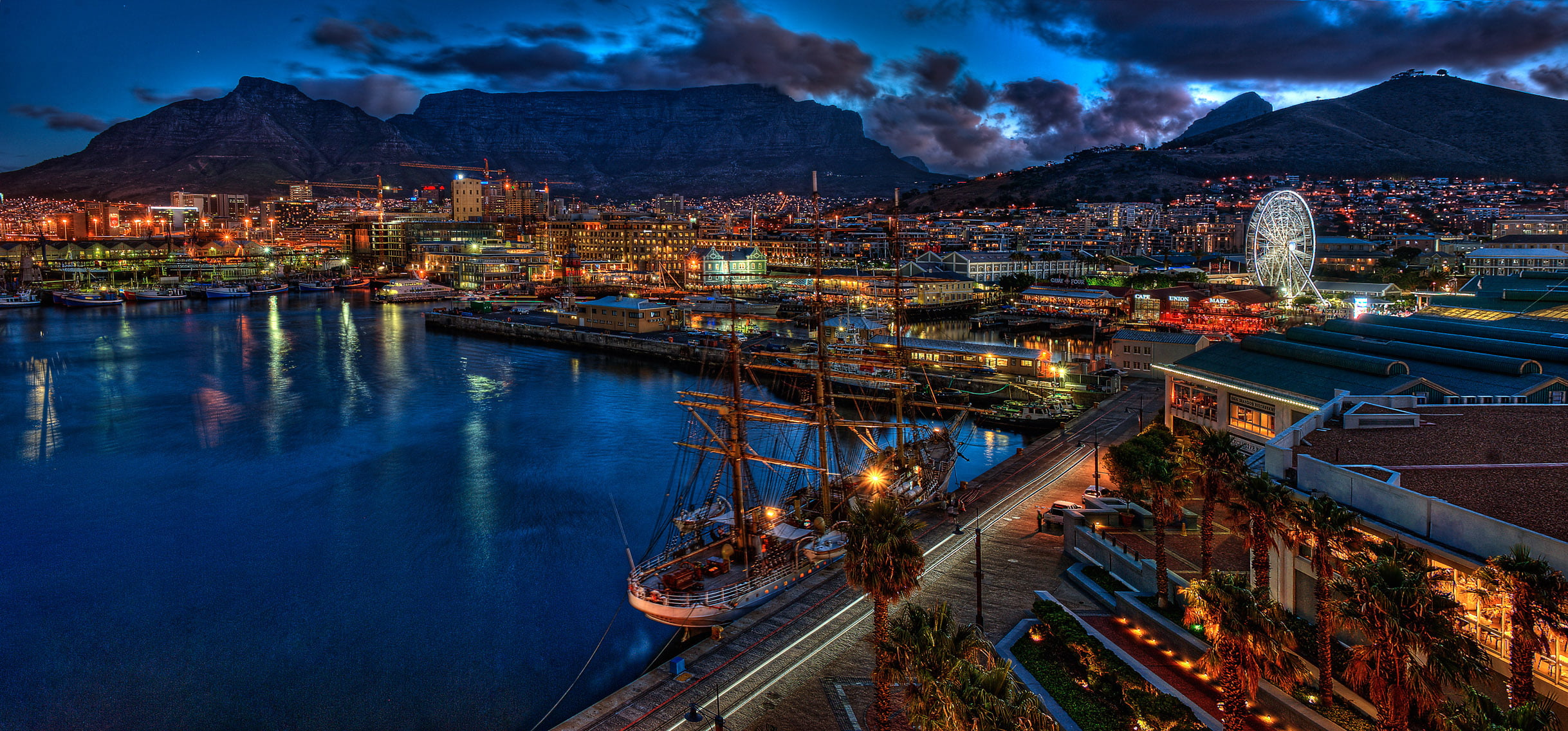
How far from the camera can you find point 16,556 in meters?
19.9

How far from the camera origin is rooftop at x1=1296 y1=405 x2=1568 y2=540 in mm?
9516

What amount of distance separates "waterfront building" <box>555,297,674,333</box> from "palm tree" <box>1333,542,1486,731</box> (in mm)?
49015

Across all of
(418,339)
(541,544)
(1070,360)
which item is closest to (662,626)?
(541,544)

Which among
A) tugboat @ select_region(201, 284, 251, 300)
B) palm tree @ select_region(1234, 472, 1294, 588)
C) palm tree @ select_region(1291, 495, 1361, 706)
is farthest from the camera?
tugboat @ select_region(201, 284, 251, 300)

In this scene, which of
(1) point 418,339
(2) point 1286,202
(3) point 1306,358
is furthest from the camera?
(1) point 418,339

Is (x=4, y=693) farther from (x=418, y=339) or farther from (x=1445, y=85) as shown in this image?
(x=1445, y=85)

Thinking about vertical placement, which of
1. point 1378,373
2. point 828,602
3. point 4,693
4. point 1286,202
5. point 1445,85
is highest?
point 1445,85

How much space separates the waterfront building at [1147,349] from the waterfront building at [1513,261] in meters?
22.3

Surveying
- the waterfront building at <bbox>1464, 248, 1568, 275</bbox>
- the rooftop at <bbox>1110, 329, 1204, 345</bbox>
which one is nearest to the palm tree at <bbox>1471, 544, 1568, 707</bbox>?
the rooftop at <bbox>1110, 329, 1204, 345</bbox>

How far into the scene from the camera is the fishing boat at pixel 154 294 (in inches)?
3521

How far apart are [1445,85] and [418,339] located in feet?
714

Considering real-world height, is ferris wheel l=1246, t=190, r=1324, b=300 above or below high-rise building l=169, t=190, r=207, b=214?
below

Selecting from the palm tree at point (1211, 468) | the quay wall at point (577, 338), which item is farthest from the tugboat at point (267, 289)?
the palm tree at point (1211, 468)

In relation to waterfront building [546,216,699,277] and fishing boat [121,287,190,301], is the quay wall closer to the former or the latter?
waterfront building [546,216,699,277]
